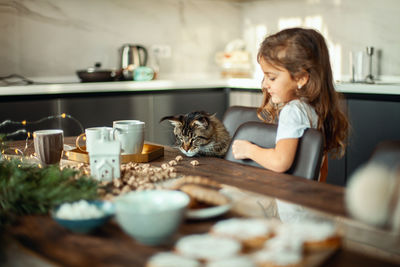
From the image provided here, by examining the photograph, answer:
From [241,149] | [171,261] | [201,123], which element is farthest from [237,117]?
[171,261]

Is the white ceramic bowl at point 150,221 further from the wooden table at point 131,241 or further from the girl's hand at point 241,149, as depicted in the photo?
the girl's hand at point 241,149

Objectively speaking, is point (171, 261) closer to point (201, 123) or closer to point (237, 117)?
point (201, 123)

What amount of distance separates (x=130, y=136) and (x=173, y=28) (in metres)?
3.25

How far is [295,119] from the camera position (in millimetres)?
1573

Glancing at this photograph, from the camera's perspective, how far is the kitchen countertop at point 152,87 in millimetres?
3096

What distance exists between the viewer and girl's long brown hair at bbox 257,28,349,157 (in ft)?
5.62

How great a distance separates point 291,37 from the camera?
172 cm

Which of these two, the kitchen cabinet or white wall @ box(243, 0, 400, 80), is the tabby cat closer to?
the kitchen cabinet

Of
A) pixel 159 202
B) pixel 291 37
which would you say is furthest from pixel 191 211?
pixel 291 37

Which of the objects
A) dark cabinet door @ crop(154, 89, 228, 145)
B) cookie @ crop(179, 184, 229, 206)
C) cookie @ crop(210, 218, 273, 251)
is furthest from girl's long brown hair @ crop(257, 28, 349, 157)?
dark cabinet door @ crop(154, 89, 228, 145)

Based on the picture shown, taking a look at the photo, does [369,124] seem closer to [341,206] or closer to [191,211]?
[341,206]

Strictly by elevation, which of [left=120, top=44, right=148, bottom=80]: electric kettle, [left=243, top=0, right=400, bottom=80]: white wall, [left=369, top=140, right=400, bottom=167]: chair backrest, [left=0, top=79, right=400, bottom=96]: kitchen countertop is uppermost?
[left=243, top=0, right=400, bottom=80]: white wall

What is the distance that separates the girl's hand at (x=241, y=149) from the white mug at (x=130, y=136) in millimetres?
331

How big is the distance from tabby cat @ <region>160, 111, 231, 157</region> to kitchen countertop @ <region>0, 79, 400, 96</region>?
1591 mm
